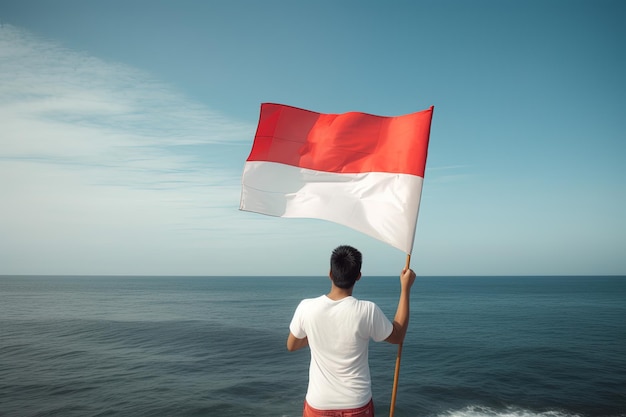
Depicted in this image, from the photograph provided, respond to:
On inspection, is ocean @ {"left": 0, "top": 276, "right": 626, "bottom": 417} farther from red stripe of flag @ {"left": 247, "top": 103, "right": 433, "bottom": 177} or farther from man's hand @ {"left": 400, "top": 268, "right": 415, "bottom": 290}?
man's hand @ {"left": 400, "top": 268, "right": 415, "bottom": 290}

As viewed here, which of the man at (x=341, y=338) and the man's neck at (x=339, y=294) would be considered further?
the man's neck at (x=339, y=294)

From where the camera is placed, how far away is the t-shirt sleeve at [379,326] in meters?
3.11

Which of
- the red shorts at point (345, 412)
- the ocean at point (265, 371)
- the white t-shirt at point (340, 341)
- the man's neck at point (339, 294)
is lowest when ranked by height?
the ocean at point (265, 371)

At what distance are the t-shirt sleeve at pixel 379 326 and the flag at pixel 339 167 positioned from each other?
5.87 ft

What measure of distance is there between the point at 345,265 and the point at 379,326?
540 millimetres

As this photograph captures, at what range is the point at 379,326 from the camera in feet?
10.3

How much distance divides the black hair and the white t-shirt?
0.15 m

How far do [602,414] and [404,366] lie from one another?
42.9 ft

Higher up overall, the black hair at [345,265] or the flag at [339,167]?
the flag at [339,167]

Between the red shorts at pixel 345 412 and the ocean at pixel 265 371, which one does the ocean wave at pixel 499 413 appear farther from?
the red shorts at pixel 345 412

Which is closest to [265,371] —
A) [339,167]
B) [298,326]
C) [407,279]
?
[339,167]

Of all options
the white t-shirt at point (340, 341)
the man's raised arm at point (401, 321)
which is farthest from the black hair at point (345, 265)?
the man's raised arm at point (401, 321)

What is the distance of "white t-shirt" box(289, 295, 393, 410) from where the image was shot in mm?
3104

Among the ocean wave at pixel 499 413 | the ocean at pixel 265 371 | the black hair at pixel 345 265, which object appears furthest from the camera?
the ocean at pixel 265 371
